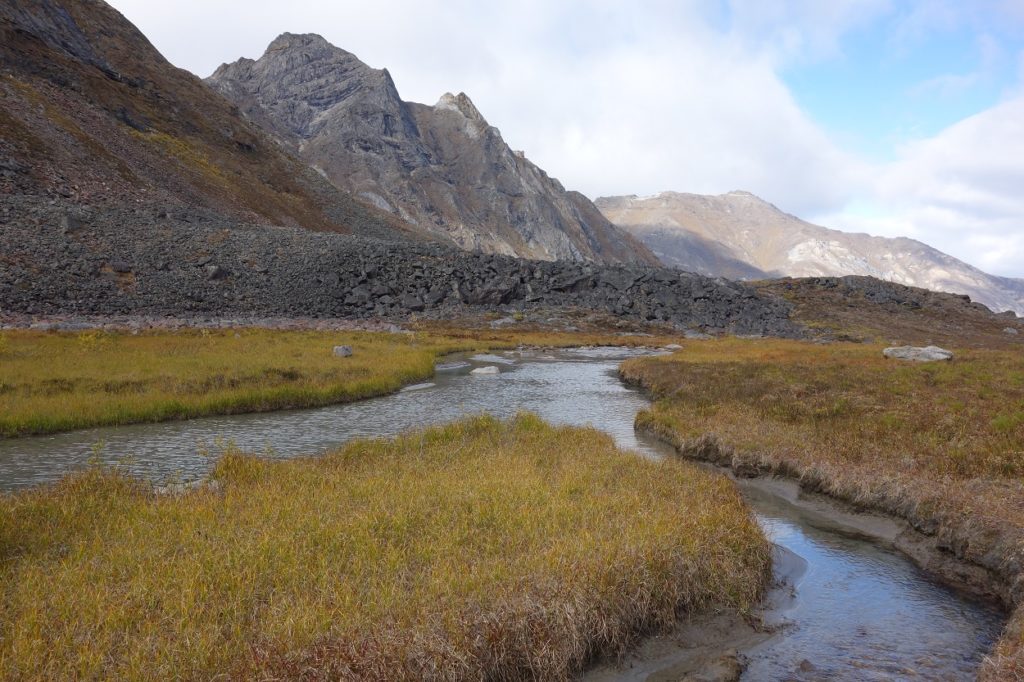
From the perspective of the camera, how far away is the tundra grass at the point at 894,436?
12305 millimetres

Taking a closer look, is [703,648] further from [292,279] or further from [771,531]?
[292,279]

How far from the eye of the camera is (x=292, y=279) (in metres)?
64.4

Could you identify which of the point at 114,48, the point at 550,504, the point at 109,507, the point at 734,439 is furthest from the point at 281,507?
the point at 114,48

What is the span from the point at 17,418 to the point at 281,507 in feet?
49.1

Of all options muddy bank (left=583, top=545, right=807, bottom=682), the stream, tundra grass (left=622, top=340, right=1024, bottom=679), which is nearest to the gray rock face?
the stream

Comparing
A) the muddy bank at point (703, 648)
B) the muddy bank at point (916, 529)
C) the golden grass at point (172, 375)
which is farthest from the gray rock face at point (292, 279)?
the muddy bank at point (703, 648)

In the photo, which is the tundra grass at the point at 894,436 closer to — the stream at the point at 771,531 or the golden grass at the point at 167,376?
the stream at the point at 771,531

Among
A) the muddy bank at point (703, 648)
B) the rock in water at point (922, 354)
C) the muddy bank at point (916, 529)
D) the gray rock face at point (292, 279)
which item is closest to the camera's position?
the muddy bank at point (703, 648)

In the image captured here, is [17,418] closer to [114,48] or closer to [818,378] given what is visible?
[818,378]

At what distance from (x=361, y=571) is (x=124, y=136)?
9015cm

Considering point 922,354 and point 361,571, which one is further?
point 922,354

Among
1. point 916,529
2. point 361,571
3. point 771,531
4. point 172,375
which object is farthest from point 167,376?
point 916,529

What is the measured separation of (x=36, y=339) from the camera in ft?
116

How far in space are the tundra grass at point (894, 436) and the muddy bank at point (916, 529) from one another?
0.04 metres
